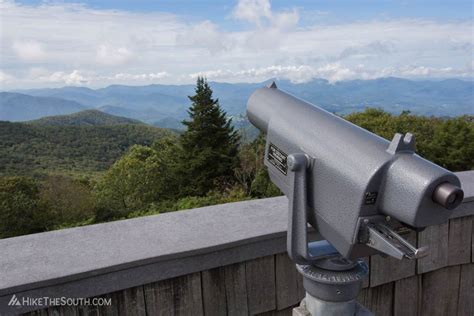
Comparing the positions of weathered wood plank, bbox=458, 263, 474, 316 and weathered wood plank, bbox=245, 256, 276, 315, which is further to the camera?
weathered wood plank, bbox=458, 263, 474, 316

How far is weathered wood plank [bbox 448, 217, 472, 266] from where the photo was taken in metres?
1.57

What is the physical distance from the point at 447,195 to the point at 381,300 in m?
0.99

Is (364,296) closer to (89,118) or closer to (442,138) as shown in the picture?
(442,138)

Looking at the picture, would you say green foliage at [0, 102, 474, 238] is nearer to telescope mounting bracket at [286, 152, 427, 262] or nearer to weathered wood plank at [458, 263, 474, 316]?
weathered wood plank at [458, 263, 474, 316]

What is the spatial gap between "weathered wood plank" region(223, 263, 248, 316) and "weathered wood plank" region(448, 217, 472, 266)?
0.83 m

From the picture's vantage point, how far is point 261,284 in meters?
1.27

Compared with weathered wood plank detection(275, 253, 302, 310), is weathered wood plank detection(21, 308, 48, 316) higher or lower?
higher

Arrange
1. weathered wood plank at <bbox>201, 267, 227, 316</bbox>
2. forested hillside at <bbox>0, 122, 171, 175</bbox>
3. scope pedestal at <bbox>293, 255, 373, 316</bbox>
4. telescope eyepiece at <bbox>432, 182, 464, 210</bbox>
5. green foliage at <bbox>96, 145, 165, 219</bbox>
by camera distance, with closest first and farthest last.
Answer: telescope eyepiece at <bbox>432, 182, 464, 210</bbox> < scope pedestal at <bbox>293, 255, 373, 316</bbox> < weathered wood plank at <bbox>201, 267, 227, 316</bbox> < green foliage at <bbox>96, 145, 165, 219</bbox> < forested hillside at <bbox>0, 122, 171, 175</bbox>

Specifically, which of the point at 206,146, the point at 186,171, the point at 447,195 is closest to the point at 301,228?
the point at 447,195

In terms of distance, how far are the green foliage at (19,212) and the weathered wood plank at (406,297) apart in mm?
12212

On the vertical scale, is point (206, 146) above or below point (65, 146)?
above

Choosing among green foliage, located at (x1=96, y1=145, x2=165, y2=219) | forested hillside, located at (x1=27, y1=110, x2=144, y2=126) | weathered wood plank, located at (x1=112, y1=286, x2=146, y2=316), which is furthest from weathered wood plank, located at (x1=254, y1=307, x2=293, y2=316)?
forested hillside, located at (x1=27, y1=110, x2=144, y2=126)

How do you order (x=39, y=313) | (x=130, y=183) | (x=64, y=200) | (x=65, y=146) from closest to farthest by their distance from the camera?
(x=39, y=313), (x=64, y=200), (x=130, y=183), (x=65, y=146)

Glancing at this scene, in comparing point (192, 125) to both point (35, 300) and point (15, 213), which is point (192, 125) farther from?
point (35, 300)
